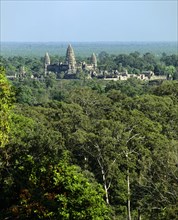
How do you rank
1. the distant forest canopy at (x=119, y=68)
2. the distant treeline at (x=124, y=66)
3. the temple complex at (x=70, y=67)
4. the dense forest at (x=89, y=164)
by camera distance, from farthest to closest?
the distant treeline at (x=124, y=66), the temple complex at (x=70, y=67), the distant forest canopy at (x=119, y=68), the dense forest at (x=89, y=164)

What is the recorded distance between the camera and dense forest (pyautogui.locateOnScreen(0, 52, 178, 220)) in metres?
15.0

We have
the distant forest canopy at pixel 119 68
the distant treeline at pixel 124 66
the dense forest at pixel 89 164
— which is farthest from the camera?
the distant treeline at pixel 124 66

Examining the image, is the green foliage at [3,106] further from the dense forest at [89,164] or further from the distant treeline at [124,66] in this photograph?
the distant treeline at [124,66]

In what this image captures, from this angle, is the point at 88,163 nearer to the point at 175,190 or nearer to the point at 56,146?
the point at 56,146

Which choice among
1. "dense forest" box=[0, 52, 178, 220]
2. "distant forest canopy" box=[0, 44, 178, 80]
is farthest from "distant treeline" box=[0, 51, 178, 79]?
"dense forest" box=[0, 52, 178, 220]

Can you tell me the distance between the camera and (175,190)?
1562 centimetres

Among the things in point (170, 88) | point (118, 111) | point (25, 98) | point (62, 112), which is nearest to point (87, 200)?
point (118, 111)

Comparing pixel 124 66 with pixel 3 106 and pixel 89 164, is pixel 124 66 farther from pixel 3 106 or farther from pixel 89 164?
pixel 3 106

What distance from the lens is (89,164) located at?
69.3 ft

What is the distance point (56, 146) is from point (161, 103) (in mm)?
12086

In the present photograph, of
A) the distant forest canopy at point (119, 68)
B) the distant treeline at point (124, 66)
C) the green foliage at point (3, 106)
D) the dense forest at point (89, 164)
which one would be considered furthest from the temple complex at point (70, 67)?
the green foliage at point (3, 106)

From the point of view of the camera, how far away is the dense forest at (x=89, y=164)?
15.0 metres

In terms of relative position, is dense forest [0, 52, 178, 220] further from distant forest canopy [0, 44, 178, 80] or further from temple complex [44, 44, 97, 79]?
temple complex [44, 44, 97, 79]

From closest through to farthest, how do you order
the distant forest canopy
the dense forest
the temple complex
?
the dense forest → the distant forest canopy → the temple complex
